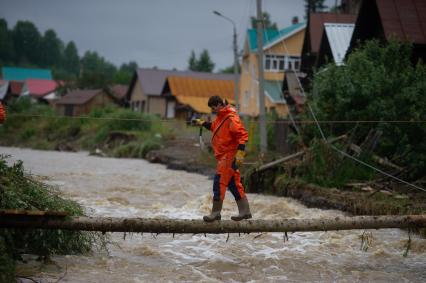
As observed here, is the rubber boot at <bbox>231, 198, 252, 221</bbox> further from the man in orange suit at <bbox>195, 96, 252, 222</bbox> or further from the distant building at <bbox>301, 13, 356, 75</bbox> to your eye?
the distant building at <bbox>301, 13, 356, 75</bbox>

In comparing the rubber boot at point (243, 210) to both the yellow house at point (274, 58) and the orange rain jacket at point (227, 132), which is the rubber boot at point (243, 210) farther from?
the yellow house at point (274, 58)

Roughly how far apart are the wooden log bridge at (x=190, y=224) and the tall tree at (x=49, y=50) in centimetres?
17840

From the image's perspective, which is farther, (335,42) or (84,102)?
(84,102)

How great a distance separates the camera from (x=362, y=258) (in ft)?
35.1

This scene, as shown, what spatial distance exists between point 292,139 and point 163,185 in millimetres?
5032

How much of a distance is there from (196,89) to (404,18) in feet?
117

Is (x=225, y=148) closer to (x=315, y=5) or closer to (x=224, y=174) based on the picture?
(x=224, y=174)

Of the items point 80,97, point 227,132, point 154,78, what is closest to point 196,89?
point 154,78

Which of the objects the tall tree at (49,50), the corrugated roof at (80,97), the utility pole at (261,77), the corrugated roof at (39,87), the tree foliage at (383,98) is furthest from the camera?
the tall tree at (49,50)

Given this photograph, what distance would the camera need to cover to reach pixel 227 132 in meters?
9.13

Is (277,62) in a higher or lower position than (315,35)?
higher

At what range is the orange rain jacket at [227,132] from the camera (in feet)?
29.5

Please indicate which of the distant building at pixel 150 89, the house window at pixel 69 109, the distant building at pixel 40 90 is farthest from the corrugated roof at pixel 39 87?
the distant building at pixel 150 89

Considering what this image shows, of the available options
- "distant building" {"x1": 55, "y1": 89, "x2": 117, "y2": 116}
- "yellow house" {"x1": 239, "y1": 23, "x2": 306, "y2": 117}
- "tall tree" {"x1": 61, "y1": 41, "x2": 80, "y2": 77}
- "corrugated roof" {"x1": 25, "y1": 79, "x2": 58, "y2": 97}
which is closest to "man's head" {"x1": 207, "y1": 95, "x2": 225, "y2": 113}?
"yellow house" {"x1": 239, "y1": 23, "x2": 306, "y2": 117}
